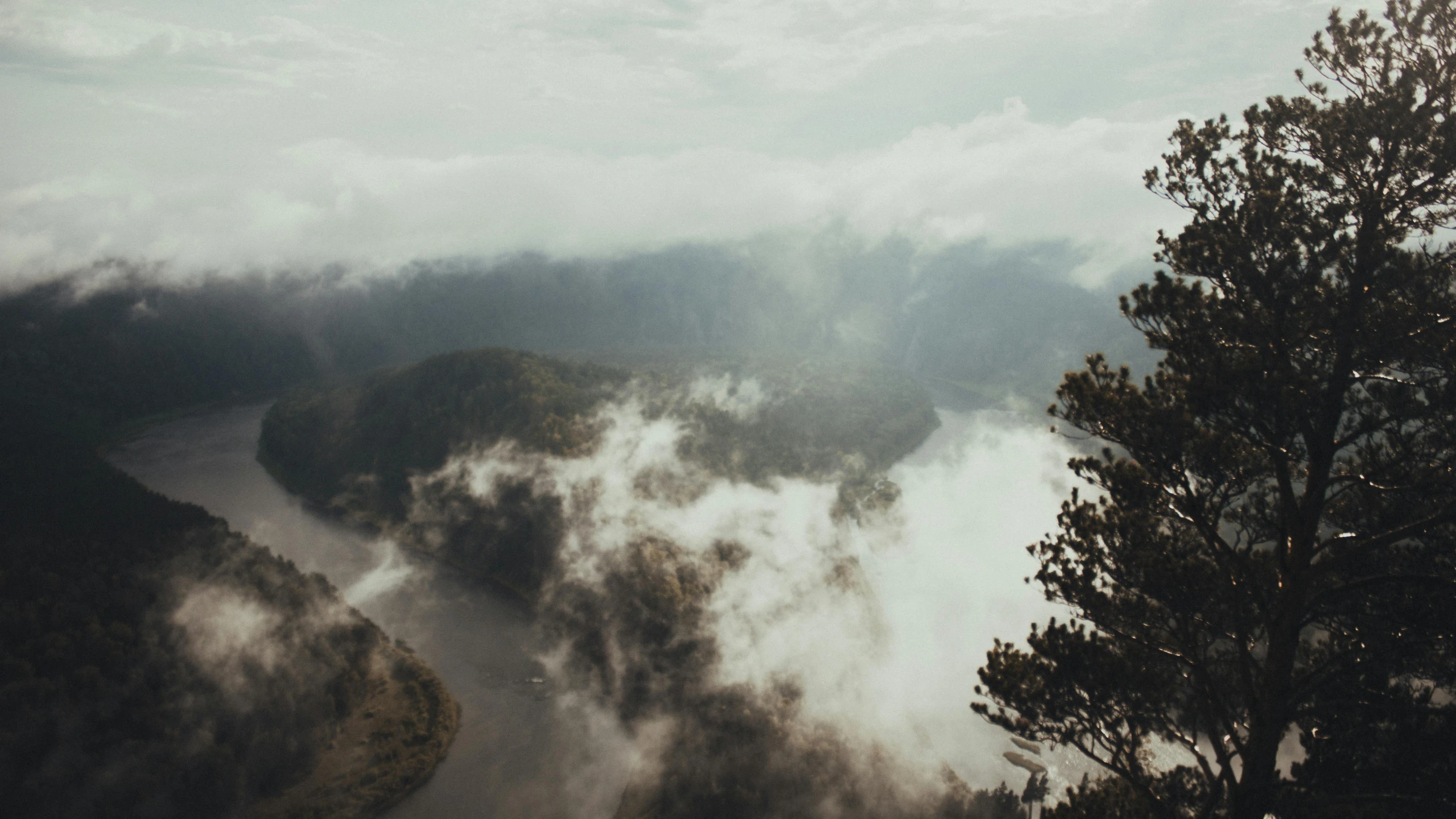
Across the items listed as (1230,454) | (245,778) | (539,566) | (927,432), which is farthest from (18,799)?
(927,432)

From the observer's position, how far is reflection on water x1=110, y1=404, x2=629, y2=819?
55438 mm

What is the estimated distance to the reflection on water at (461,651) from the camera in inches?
2183

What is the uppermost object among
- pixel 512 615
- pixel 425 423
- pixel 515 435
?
pixel 515 435

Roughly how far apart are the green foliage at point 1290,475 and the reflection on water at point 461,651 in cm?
4725

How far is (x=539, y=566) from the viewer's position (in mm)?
86562

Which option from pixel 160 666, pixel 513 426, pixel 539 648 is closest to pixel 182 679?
pixel 160 666

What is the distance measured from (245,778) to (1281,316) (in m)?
67.3

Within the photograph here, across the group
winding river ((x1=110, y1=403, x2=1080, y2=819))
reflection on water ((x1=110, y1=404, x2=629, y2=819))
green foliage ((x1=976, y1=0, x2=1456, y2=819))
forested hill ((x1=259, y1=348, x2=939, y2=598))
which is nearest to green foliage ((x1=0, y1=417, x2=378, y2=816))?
reflection on water ((x1=110, y1=404, x2=629, y2=819))

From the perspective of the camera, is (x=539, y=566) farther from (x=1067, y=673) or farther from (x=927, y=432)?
(x=927, y=432)

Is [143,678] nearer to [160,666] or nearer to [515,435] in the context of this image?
[160,666]

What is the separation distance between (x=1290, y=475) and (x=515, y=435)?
334 ft

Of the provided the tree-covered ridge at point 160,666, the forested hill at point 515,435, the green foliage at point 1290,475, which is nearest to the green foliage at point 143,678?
the tree-covered ridge at point 160,666

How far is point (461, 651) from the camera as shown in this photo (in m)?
76.6

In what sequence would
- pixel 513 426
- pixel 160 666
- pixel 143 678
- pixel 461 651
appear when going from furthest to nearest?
pixel 513 426, pixel 461 651, pixel 160 666, pixel 143 678
